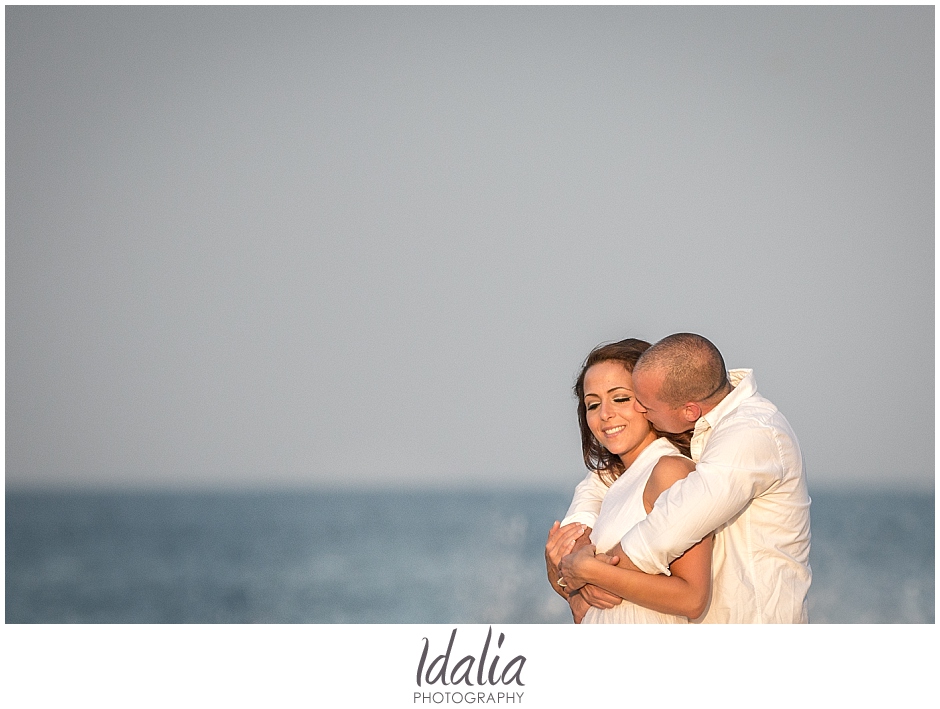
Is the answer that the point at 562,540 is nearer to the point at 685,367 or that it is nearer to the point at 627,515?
the point at 627,515

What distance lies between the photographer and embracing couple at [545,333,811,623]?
301 cm

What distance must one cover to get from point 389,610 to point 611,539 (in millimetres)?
23616

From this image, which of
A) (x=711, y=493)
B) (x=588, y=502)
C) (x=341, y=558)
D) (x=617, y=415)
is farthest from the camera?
(x=341, y=558)

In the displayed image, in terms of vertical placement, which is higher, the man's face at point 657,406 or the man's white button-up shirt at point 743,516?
the man's face at point 657,406

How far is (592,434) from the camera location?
12.5ft

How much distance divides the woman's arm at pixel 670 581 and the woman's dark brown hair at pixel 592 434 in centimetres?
31

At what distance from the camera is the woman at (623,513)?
3131 mm

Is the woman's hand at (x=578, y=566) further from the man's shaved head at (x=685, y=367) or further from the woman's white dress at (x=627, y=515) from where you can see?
the man's shaved head at (x=685, y=367)

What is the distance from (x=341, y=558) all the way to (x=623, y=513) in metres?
31.1

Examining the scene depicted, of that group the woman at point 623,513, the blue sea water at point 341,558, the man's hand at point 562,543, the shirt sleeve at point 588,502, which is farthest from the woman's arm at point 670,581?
the blue sea water at point 341,558

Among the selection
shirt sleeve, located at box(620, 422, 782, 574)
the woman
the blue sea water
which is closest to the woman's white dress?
the woman

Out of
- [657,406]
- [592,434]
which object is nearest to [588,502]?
[592,434]

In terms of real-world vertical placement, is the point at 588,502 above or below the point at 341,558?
above
